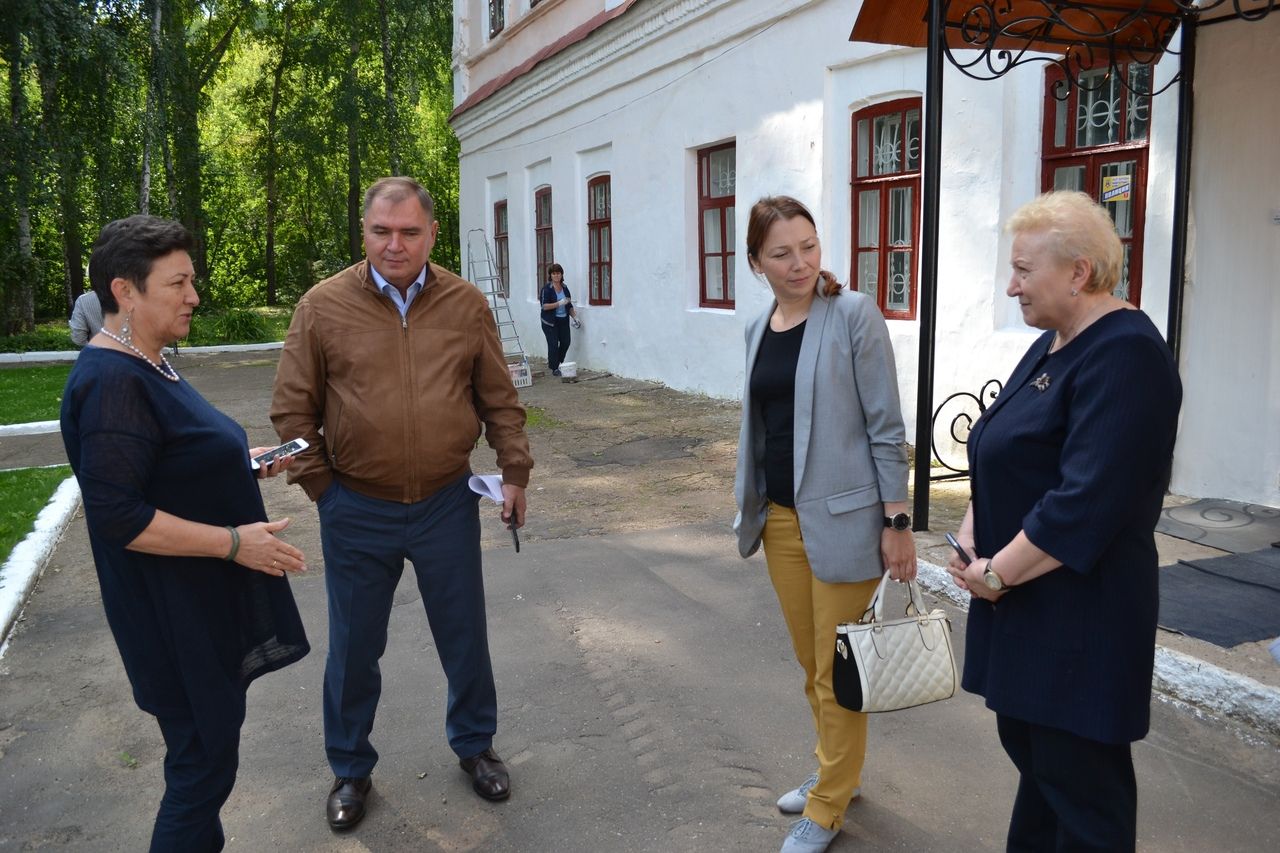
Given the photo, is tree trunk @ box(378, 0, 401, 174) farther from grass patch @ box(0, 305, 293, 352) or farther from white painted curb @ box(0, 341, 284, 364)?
white painted curb @ box(0, 341, 284, 364)

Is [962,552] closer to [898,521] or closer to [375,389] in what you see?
[898,521]

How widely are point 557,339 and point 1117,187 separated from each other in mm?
9770

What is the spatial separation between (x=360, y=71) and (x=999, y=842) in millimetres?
28637

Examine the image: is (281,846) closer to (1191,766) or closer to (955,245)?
(1191,766)

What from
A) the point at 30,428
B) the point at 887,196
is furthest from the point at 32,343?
the point at 887,196

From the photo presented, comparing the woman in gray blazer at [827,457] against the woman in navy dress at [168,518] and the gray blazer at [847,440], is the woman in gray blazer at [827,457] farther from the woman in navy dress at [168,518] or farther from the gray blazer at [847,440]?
the woman in navy dress at [168,518]

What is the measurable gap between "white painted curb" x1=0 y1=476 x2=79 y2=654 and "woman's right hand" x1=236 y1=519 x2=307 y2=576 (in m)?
3.21

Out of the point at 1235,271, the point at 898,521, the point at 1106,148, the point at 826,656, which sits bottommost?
the point at 826,656

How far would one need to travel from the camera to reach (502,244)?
1997 centimetres

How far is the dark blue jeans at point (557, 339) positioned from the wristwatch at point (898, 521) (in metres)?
12.9

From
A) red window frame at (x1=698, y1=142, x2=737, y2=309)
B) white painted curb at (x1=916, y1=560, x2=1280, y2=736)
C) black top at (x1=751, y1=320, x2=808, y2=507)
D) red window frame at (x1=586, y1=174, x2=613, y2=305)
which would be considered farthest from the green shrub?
white painted curb at (x1=916, y1=560, x2=1280, y2=736)

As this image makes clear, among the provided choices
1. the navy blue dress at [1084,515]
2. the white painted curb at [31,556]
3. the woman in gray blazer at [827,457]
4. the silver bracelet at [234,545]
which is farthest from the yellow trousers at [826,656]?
the white painted curb at [31,556]

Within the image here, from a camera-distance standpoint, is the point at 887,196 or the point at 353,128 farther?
the point at 353,128

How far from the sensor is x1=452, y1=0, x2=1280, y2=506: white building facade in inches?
249
